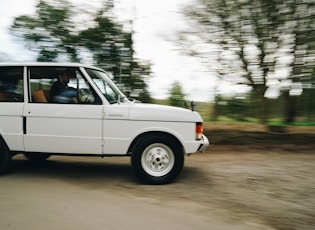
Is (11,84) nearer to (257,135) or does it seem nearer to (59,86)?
(59,86)

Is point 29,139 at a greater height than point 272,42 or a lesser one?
lesser

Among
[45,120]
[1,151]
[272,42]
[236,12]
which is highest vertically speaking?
[236,12]

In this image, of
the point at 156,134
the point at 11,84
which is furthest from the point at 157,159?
the point at 11,84

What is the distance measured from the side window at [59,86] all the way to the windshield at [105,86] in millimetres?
207

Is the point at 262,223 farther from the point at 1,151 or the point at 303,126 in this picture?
the point at 303,126

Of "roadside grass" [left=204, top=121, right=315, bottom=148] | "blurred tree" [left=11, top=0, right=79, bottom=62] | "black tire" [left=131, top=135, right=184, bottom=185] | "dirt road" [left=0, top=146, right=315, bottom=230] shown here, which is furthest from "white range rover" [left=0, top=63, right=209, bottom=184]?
"blurred tree" [left=11, top=0, right=79, bottom=62]

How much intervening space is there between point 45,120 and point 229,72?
6250 mm

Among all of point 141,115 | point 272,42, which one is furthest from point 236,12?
point 141,115

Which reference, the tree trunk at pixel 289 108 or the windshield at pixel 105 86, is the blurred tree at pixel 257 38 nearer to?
the tree trunk at pixel 289 108

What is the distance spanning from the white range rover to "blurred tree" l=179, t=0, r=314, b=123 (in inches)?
190

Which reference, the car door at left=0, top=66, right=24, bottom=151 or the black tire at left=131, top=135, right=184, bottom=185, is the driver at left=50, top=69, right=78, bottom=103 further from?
the black tire at left=131, top=135, right=184, bottom=185

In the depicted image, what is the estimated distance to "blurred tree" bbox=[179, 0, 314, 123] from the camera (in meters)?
9.10

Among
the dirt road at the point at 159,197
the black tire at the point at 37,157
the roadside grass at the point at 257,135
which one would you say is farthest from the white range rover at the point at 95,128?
the roadside grass at the point at 257,135

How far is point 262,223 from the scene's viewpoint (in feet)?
12.8
